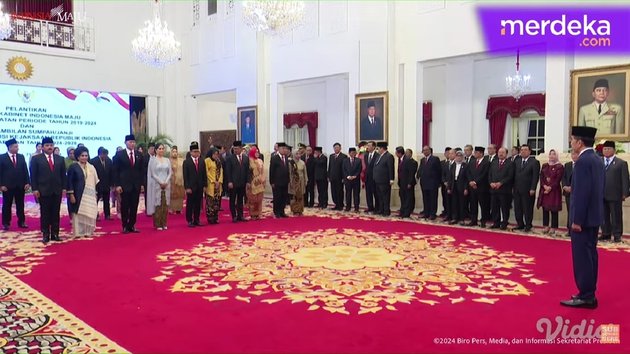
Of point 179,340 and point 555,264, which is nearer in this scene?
point 179,340

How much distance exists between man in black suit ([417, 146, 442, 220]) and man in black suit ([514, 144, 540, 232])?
1464 millimetres

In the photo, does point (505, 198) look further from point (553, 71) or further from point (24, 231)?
point (24, 231)

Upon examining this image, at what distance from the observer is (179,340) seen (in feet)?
11.1

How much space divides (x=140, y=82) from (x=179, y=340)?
539 inches

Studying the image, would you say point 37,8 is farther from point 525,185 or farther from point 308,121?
point 525,185

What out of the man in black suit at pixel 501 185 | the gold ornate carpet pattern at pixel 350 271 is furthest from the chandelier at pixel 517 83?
the gold ornate carpet pattern at pixel 350 271

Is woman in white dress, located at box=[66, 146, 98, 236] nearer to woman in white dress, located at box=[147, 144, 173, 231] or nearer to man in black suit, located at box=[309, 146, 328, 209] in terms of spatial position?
woman in white dress, located at box=[147, 144, 173, 231]

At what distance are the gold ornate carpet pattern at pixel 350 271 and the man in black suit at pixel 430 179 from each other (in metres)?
2.09

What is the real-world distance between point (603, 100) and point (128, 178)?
7.35 meters

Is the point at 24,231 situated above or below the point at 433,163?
below

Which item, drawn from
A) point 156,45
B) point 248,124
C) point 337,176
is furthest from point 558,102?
point 156,45

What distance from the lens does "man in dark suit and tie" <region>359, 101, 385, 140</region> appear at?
11398 millimetres

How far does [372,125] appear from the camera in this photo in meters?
11.5

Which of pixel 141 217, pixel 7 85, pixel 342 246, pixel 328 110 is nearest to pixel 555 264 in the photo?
pixel 342 246
